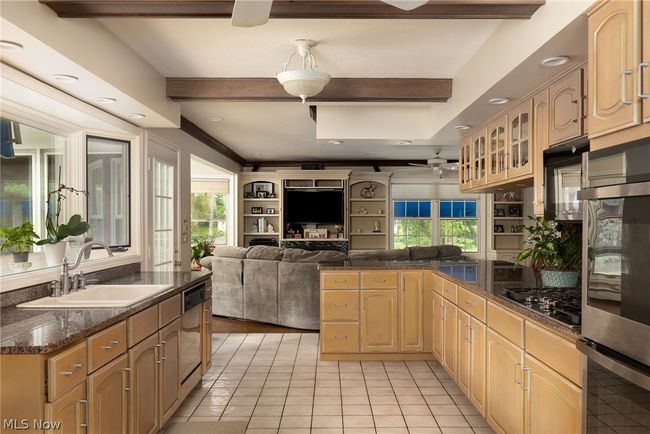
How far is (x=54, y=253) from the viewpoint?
105 inches

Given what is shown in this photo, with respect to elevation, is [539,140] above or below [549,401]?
above

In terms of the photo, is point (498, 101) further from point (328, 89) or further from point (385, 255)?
point (385, 255)

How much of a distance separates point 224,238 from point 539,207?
726cm

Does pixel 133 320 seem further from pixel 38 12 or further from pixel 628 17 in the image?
pixel 628 17

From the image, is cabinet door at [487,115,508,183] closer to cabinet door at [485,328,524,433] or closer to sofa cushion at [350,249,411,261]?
cabinet door at [485,328,524,433]

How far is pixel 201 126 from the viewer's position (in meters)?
5.44

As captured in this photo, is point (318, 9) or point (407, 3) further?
point (318, 9)

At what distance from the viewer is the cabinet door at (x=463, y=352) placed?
9.70 feet

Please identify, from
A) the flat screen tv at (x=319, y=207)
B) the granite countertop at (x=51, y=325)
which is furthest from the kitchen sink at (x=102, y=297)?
the flat screen tv at (x=319, y=207)

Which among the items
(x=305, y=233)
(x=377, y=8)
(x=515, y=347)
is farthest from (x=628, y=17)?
(x=305, y=233)

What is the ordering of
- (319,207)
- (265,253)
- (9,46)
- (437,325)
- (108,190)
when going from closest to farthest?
(9,46) < (108,190) < (437,325) < (265,253) < (319,207)

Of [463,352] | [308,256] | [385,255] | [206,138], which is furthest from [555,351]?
[206,138]

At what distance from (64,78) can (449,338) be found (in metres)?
3.12

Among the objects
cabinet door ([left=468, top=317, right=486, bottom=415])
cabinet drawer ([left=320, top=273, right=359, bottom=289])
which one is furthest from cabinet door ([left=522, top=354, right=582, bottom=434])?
cabinet drawer ([left=320, top=273, right=359, bottom=289])
